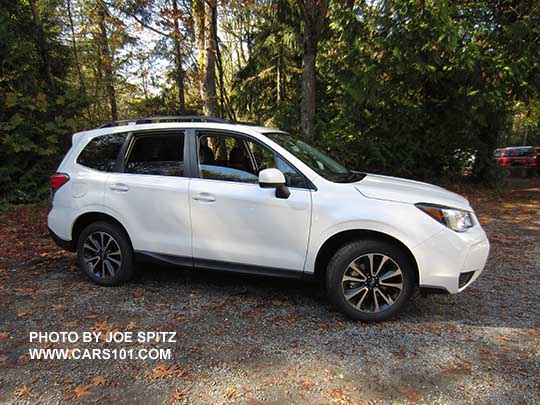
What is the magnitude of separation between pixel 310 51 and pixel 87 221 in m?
7.03

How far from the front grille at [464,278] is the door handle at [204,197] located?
2356 mm

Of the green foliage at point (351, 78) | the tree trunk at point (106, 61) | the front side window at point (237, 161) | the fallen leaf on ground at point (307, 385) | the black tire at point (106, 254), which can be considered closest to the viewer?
the fallen leaf on ground at point (307, 385)

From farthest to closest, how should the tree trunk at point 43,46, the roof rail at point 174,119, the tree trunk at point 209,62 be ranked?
the tree trunk at point 43,46 < the tree trunk at point 209,62 < the roof rail at point 174,119

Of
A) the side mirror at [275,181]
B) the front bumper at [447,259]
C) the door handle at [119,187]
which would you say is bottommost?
the front bumper at [447,259]

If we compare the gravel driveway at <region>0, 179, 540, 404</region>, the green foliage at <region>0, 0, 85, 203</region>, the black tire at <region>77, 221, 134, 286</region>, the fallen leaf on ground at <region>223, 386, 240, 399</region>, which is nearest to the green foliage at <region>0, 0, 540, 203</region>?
the green foliage at <region>0, 0, 85, 203</region>

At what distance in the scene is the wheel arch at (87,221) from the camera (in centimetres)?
407

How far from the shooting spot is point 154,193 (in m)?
3.80

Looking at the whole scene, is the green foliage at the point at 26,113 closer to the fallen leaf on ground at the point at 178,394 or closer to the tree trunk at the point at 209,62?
the tree trunk at the point at 209,62

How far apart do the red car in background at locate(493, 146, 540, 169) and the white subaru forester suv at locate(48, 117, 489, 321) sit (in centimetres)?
1724

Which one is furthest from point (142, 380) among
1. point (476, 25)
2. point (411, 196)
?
point (476, 25)

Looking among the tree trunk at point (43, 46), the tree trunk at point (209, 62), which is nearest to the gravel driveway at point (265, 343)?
the tree trunk at point (209, 62)

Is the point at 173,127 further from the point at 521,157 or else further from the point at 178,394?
the point at 521,157

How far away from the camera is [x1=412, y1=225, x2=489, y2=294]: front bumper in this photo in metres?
3.06

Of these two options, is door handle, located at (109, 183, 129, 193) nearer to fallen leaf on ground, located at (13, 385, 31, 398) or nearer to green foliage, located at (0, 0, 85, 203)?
fallen leaf on ground, located at (13, 385, 31, 398)
